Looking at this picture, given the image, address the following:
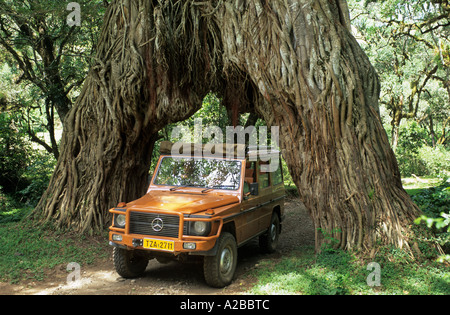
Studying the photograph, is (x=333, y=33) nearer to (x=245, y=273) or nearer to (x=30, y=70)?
(x=245, y=273)

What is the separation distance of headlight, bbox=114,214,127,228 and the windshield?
1252 mm

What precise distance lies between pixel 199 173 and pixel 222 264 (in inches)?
67.7

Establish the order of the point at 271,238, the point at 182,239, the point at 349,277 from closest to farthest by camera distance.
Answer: the point at 182,239
the point at 349,277
the point at 271,238

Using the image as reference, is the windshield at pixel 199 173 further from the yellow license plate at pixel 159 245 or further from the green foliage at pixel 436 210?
the green foliage at pixel 436 210

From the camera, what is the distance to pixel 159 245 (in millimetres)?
5465

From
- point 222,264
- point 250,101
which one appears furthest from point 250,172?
point 250,101

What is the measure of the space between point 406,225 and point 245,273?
261cm

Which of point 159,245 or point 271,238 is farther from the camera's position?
point 271,238

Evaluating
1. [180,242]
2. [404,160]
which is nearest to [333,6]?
[180,242]

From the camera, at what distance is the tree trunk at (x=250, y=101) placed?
20.9ft

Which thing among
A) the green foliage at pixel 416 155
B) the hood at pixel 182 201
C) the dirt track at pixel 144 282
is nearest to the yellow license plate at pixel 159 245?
the hood at pixel 182 201

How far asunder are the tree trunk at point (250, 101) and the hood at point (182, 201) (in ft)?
5.66

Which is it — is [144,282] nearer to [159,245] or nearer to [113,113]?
[159,245]

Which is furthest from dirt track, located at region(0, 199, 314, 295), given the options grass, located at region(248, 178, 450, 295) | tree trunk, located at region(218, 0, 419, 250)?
tree trunk, located at region(218, 0, 419, 250)
